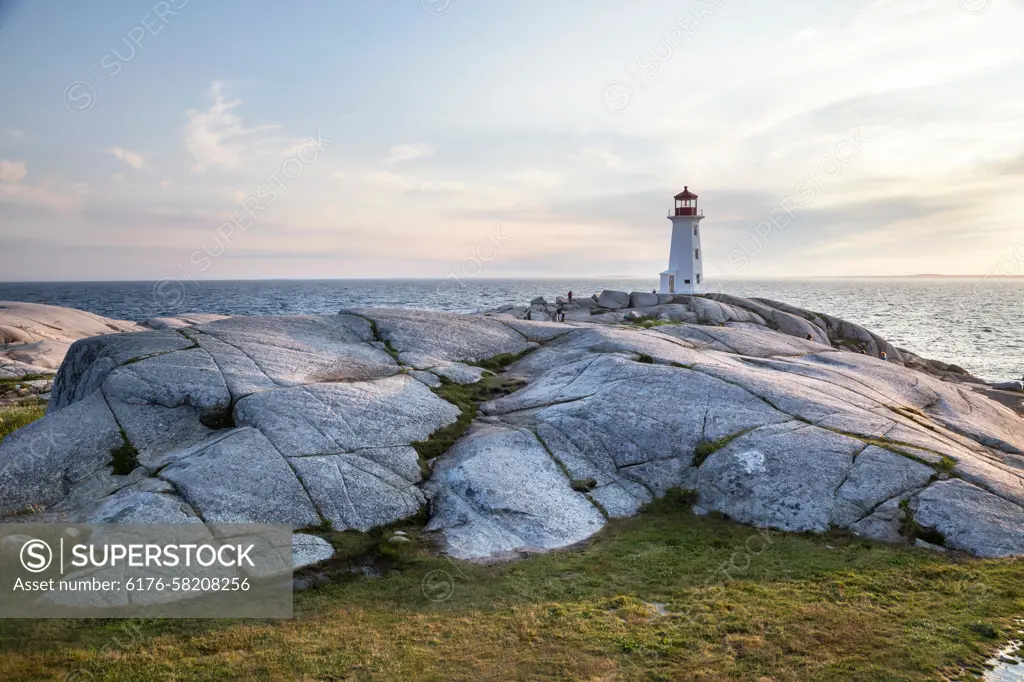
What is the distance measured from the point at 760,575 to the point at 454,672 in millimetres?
8592

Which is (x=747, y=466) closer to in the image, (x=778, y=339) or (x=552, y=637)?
(x=552, y=637)

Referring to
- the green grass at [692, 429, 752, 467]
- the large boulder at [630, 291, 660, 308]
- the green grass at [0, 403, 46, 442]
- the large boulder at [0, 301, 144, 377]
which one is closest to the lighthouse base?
the large boulder at [630, 291, 660, 308]

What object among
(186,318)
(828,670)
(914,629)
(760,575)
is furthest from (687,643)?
(186,318)

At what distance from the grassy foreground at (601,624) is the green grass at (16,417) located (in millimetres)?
18047

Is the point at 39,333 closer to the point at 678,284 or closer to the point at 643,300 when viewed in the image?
the point at 643,300

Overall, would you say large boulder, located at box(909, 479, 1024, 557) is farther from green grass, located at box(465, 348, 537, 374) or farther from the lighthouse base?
the lighthouse base

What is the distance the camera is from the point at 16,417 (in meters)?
28.5

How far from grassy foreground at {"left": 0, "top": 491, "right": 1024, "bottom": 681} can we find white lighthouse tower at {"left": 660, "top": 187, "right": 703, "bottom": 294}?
191ft

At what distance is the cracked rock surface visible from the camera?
17.7 m

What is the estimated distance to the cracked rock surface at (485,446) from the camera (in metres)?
17.7

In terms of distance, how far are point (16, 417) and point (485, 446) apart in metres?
23.4

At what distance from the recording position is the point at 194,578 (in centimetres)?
1469

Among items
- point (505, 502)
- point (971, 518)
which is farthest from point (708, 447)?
point (505, 502)

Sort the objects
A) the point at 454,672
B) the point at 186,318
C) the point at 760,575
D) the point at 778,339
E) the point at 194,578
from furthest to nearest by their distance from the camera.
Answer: the point at 186,318 → the point at 778,339 → the point at 760,575 → the point at 194,578 → the point at 454,672
